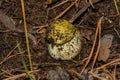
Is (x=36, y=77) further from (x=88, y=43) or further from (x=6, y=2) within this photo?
(x=6, y=2)

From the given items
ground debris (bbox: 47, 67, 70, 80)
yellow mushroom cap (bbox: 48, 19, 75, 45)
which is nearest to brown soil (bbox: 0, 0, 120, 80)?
ground debris (bbox: 47, 67, 70, 80)

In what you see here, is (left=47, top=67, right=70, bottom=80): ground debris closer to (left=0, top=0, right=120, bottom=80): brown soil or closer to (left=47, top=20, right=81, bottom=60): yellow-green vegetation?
(left=0, top=0, right=120, bottom=80): brown soil

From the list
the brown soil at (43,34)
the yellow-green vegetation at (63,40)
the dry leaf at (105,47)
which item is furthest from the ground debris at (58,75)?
the dry leaf at (105,47)

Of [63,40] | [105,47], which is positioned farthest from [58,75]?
[105,47]

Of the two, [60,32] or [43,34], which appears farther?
[43,34]

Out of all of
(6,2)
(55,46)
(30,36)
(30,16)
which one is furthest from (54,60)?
(6,2)

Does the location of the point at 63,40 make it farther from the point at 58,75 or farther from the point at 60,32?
the point at 58,75

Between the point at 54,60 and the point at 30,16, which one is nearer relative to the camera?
the point at 54,60
